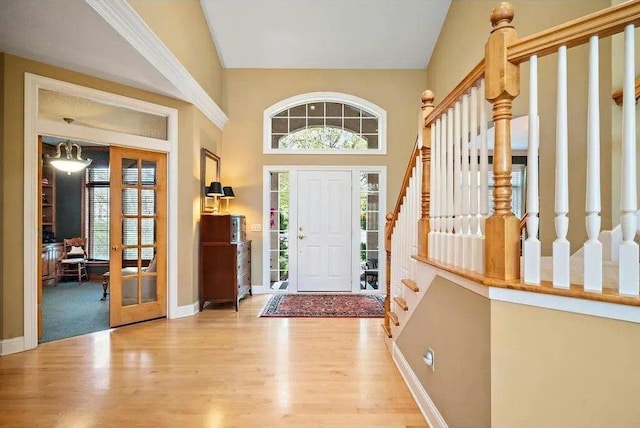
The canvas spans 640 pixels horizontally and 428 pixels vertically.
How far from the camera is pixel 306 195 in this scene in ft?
17.8

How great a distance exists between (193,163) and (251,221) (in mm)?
1522

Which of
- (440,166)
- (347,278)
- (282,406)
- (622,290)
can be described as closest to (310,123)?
(347,278)

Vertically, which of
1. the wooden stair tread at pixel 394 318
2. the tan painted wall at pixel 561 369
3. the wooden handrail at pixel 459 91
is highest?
the wooden handrail at pixel 459 91

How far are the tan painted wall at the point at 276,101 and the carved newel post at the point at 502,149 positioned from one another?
4.11m

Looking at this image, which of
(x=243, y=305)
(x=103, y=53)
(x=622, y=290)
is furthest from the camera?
(x=243, y=305)

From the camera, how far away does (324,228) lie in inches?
214

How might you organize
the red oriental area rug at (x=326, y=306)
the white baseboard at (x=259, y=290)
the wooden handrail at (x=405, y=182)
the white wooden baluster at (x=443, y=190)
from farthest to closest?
1. the white baseboard at (x=259, y=290)
2. the red oriental area rug at (x=326, y=306)
3. the wooden handrail at (x=405, y=182)
4. the white wooden baluster at (x=443, y=190)

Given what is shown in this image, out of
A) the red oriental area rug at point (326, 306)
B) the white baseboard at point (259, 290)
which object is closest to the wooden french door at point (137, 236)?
the red oriental area rug at point (326, 306)

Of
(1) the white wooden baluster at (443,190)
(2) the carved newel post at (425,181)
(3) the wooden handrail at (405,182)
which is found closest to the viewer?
(1) the white wooden baluster at (443,190)

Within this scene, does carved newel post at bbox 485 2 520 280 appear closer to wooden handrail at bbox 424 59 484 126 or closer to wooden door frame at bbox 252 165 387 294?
wooden handrail at bbox 424 59 484 126

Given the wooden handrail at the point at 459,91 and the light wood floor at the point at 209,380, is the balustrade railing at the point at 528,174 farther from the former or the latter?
the light wood floor at the point at 209,380

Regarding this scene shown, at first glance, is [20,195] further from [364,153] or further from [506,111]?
[364,153]

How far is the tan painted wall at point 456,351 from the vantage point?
1348 mm

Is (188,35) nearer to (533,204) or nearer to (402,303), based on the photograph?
(402,303)
